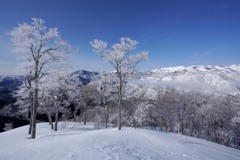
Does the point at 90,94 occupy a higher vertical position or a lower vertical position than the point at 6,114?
higher

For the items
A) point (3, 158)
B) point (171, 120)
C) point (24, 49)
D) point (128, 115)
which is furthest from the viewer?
point (128, 115)

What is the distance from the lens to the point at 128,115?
62312mm

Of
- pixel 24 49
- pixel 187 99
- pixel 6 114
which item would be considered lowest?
pixel 6 114

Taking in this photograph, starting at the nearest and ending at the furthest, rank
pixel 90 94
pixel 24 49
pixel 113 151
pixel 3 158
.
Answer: pixel 3 158
pixel 113 151
pixel 24 49
pixel 90 94

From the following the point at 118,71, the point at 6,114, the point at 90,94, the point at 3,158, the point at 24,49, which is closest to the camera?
the point at 3,158

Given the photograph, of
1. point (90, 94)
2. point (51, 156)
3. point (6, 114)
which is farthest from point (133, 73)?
point (6, 114)

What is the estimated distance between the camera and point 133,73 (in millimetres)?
24422

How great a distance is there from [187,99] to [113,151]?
160 ft

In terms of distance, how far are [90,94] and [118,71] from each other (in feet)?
89.0

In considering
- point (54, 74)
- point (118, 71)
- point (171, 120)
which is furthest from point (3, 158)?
point (171, 120)

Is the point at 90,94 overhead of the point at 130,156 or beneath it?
overhead

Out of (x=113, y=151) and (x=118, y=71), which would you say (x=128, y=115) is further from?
(x=113, y=151)

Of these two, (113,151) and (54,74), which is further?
(54,74)

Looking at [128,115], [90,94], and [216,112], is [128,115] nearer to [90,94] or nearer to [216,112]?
[90,94]
